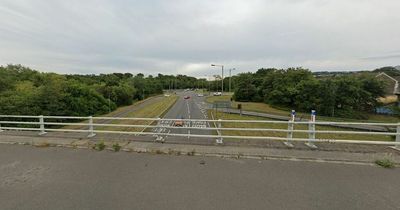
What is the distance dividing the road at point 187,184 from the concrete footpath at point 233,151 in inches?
12.3

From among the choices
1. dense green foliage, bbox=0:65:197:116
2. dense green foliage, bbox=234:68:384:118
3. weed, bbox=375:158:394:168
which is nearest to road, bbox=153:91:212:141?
weed, bbox=375:158:394:168

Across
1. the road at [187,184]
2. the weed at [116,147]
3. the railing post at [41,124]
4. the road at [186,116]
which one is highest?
the railing post at [41,124]

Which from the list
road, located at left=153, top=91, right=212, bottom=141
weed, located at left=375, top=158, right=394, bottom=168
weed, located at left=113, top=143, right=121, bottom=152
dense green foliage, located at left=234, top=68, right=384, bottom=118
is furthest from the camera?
dense green foliage, located at left=234, top=68, right=384, bottom=118

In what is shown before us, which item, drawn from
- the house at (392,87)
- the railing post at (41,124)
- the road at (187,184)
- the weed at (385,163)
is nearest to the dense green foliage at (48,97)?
the railing post at (41,124)

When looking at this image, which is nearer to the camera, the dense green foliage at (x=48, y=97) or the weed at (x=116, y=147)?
the weed at (x=116, y=147)

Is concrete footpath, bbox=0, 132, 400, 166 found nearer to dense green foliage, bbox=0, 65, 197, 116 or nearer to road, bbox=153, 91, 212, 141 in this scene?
road, bbox=153, 91, 212, 141

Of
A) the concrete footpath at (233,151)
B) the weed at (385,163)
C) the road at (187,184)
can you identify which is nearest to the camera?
the road at (187,184)

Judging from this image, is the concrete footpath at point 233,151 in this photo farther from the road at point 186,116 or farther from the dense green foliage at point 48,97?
the dense green foliage at point 48,97

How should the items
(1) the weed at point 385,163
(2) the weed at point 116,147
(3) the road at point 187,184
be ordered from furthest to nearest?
(2) the weed at point 116,147 → (1) the weed at point 385,163 → (3) the road at point 187,184

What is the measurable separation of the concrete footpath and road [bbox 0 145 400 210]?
31 centimetres

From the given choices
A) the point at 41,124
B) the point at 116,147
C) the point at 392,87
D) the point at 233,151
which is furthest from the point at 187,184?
the point at 392,87

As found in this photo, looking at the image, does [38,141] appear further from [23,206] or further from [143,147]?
[23,206]

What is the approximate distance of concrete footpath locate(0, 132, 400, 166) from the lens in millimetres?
4730

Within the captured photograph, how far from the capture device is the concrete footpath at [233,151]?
4.73 metres
